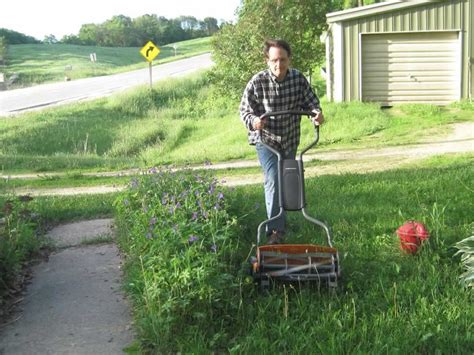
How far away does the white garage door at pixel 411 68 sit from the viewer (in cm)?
1872

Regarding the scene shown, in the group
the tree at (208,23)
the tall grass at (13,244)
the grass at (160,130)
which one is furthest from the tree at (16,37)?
the tall grass at (13,244)

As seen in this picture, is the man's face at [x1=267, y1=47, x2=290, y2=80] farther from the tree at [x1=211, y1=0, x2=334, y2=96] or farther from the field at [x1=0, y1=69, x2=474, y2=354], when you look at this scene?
the tree at [x1=211, y1=0, x2=334, y2=96]

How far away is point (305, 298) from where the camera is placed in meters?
4.34

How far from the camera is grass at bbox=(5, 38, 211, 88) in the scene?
4994 centimetres

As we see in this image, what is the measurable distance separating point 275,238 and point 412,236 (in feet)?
3.64

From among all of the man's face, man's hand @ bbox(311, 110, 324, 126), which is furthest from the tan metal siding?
man's hand @ bbox(311, 110, 324, 126)

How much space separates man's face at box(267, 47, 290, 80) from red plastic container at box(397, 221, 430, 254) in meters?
1.64

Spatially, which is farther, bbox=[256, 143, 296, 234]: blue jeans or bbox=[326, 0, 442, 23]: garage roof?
bbox=[326, 0, 442, 23]: garage roof

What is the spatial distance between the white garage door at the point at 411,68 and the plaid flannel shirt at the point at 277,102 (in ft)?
44.7

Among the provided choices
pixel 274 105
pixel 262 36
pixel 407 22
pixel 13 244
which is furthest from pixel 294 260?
pixel 262 36

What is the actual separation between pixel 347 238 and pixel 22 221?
10.3ft

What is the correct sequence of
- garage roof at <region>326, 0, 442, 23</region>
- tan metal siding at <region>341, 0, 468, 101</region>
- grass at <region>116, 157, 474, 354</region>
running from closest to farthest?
grass at <region>116, 157, 474, 354</region>, garage roof at <region>326, 0, 442, 23</region>, tan metal siding at <region>341, 0, 468, 101</region>

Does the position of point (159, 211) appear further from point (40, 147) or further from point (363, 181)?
point (40, 147)

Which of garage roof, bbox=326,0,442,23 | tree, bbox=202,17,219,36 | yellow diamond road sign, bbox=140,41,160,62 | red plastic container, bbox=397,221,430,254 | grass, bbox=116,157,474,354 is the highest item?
tree, bbox=202,17,219,36
